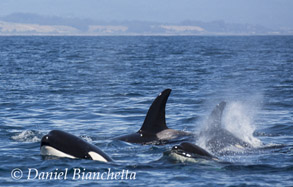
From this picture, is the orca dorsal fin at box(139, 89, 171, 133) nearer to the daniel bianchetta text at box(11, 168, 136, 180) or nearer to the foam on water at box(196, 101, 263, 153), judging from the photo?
the foam on water at box(196, 101, 263, 153)

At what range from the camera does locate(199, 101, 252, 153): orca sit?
12953mm

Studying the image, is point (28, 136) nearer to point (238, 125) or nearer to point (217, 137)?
point (217, 137)

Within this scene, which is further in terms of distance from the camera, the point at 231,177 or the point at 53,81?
the point at 53,81

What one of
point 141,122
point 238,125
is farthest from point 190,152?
point 141,122

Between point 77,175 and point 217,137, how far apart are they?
417cm

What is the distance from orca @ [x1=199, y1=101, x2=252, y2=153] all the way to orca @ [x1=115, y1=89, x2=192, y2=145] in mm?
867

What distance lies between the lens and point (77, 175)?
10633 millimetres

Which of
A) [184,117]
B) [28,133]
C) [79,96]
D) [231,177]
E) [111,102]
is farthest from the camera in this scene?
[79,96]

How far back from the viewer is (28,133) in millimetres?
15438

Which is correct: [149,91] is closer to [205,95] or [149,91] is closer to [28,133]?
[205,95]

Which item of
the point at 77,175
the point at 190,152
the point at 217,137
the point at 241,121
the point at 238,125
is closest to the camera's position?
the point at 77,175

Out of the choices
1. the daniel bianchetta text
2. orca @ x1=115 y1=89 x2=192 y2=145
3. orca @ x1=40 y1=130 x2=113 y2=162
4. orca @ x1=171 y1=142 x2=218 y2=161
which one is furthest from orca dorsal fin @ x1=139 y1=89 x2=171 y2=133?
the daniel bianchetta text

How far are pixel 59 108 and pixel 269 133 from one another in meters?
8.26

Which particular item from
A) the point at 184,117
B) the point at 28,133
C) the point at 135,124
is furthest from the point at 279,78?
the point at 28,133
